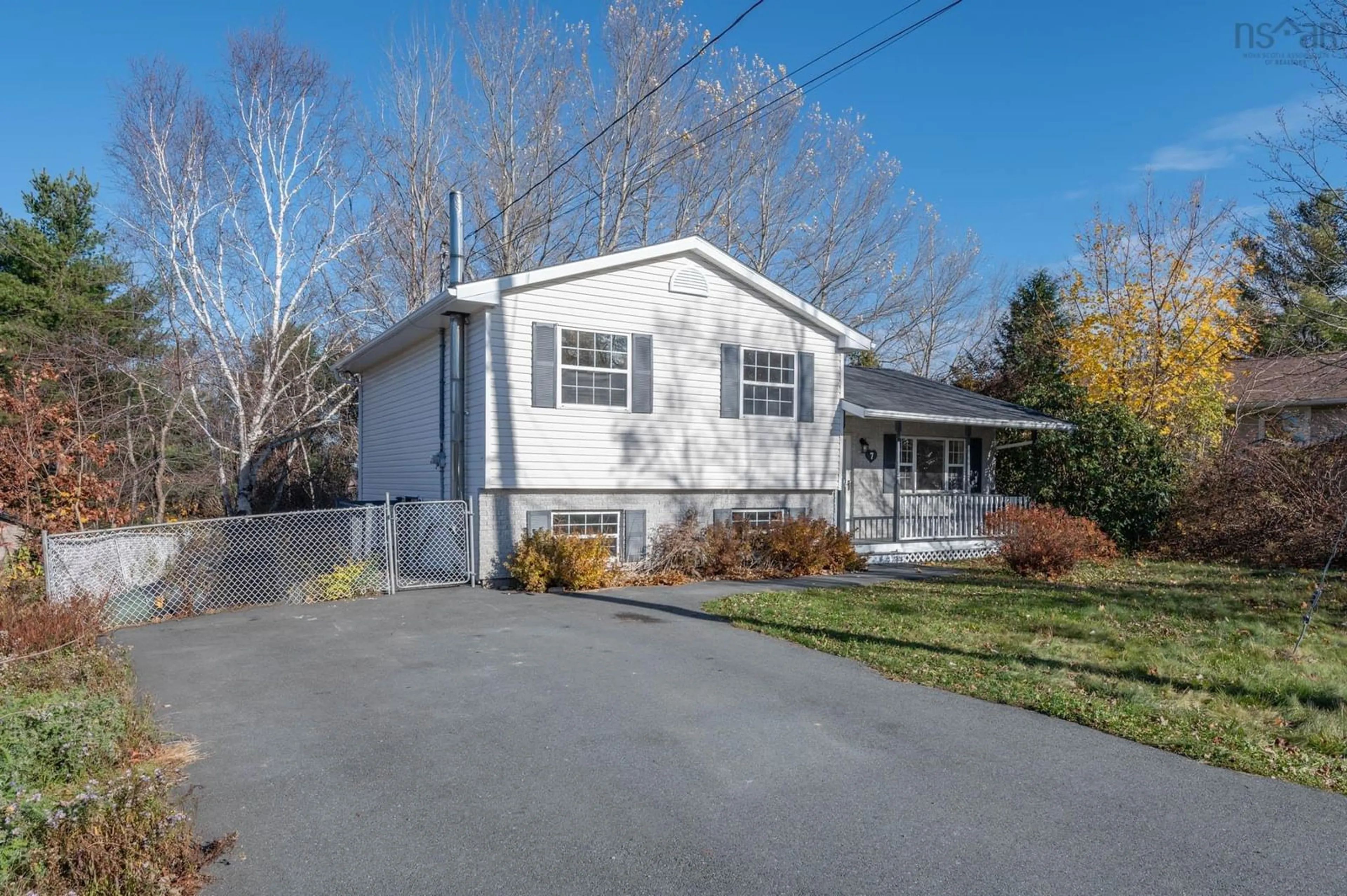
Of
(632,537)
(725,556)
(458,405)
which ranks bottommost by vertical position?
(725,556)

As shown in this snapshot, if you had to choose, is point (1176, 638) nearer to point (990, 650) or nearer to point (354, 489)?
point (990, 650)

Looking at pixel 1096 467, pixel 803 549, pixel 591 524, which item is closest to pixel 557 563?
pixel 591 524

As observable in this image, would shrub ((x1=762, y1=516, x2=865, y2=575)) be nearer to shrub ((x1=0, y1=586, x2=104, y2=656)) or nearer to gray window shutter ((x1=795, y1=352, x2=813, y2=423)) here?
gray window shutter ((x1=795, y1=352, x2=813, y2=423))

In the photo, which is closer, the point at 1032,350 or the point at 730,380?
the point at 730,380

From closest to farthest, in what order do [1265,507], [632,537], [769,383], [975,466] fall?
[632,537]
[1265,507]
[769,383]
[975,466]

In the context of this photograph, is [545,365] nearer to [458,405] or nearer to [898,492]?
[458,405]

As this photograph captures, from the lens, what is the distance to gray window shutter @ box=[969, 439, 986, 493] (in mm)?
18359

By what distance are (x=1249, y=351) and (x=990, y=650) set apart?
21.6 m

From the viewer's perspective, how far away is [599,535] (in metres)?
13.1

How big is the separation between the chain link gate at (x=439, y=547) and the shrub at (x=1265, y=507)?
1337 cm

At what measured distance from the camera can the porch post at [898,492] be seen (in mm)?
15969

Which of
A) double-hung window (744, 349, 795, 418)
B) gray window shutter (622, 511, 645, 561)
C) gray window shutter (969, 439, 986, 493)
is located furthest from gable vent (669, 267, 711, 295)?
gray window shutter (969, 439, 986, 493)

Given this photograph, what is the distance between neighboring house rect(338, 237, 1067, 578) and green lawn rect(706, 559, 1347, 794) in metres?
3.12

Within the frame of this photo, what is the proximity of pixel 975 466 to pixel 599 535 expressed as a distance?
945 cm
